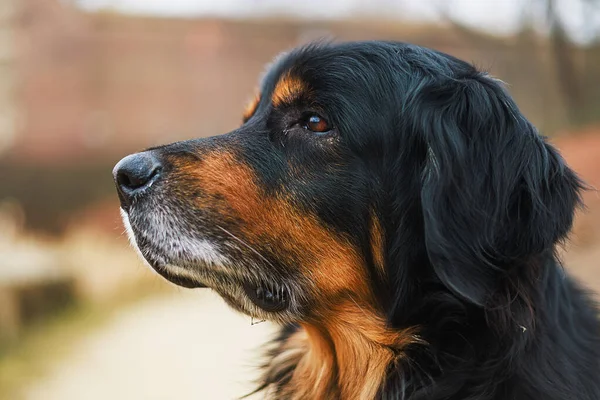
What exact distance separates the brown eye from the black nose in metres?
0.66

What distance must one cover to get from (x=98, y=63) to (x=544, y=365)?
7.57m

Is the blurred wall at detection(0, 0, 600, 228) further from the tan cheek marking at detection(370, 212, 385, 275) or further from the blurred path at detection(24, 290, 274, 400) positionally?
the tan cheek marking at detection(370, 212, 385, 275)

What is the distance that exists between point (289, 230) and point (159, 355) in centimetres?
596

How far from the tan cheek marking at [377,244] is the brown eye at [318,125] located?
16.4 inches

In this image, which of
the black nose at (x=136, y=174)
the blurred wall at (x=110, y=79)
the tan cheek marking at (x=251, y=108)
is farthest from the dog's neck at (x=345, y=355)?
the blurred wall at (x=110, y=79)

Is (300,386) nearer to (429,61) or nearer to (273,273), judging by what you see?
(273,273)

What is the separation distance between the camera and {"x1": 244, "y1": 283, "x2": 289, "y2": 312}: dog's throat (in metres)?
2.51

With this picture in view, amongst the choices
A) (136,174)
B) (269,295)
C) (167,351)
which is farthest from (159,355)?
(136,174)

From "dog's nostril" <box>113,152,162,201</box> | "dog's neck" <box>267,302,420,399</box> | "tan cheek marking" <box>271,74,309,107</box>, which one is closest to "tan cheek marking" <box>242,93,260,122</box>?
"tan cheek marking" <box>271,74,309,107</box>

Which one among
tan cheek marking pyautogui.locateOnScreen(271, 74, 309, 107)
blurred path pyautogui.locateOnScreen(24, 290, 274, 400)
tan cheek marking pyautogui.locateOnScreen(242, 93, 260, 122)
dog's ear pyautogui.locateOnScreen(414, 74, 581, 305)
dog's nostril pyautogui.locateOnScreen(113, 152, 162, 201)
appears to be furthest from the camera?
blurred path pyautogui.locateOnScreen(24, 290, 274, 400)

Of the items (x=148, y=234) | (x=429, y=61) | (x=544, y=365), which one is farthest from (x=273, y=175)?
(x=544, y=365)

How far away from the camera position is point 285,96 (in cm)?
270

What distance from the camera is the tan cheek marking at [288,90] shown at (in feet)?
8.71

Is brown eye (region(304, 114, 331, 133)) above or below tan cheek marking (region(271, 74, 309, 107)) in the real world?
below
